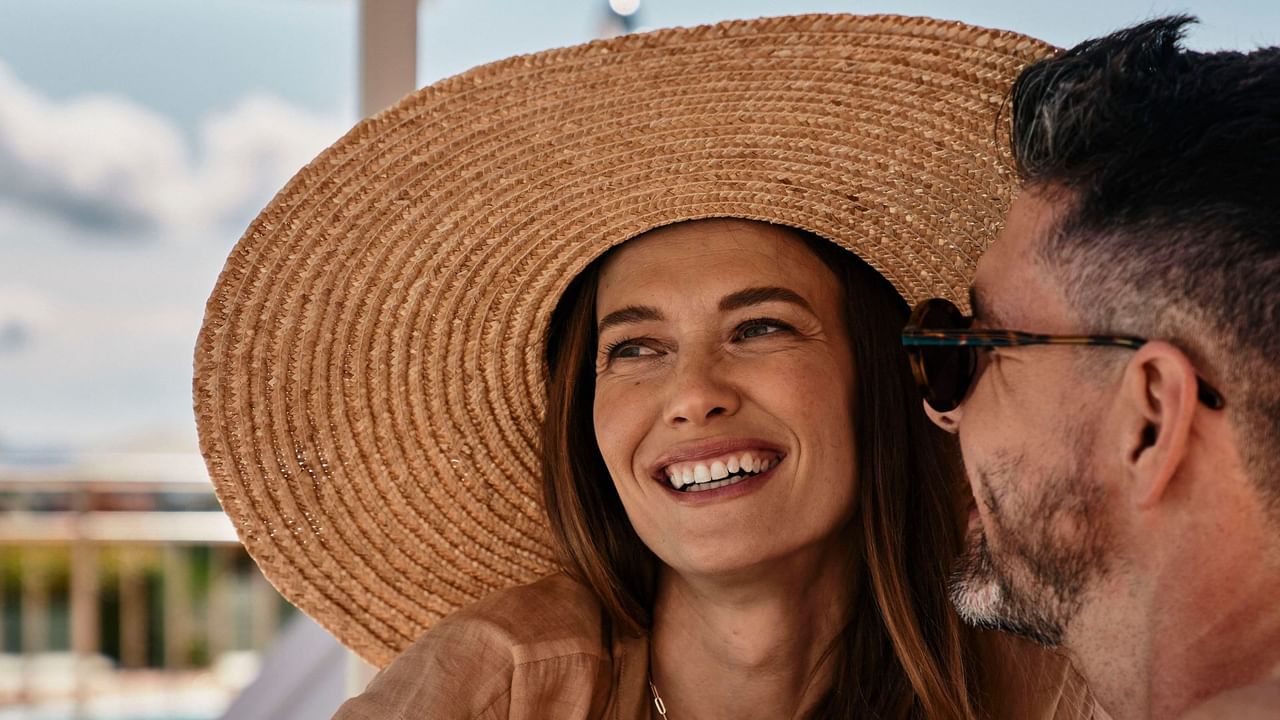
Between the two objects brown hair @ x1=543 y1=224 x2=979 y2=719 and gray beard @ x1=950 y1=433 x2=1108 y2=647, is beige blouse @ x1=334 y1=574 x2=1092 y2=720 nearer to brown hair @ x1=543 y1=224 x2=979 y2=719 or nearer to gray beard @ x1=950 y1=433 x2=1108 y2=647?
brown hair @ x1=543 y1=224 x2=979 y2=719

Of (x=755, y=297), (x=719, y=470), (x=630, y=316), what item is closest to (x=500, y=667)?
(x=719, y=470)

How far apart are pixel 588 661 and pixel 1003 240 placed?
97cm

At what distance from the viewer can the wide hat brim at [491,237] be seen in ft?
5.16

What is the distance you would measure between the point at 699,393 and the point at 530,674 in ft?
1.66

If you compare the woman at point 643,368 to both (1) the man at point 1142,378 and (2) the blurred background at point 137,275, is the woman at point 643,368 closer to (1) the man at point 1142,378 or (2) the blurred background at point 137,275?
(1) the man at point 1142,378

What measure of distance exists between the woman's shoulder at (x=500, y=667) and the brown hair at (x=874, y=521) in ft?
0.46

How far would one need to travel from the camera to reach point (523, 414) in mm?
2176

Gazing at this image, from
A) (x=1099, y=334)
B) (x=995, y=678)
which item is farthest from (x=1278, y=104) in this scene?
(x=995, y=678)

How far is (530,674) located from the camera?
1800 millimetres

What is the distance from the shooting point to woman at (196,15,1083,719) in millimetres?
1632

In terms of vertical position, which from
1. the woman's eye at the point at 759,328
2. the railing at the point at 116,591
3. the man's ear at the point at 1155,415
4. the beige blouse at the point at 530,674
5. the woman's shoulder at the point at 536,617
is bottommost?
the railing at the point at 116,591

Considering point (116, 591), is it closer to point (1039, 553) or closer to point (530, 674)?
point (530, 674)

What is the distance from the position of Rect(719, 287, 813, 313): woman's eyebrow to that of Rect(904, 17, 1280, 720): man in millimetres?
530

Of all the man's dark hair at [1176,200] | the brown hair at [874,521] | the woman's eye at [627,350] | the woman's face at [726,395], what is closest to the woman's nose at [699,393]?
the woman's face at [726,395]
